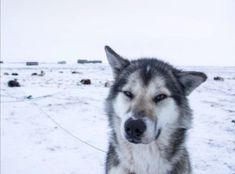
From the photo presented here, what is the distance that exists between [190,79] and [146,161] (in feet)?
2.65

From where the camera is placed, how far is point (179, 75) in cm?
297

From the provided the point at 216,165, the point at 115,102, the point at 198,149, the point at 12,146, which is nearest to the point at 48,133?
the point at 12,146

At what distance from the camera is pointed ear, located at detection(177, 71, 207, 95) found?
2.86 m

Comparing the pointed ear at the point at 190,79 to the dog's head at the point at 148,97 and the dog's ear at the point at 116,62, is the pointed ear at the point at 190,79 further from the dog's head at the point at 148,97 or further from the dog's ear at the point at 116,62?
the dog's ear at the point at 116,62

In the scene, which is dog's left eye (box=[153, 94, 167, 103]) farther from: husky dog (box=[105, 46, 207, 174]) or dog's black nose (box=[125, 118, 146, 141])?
dog's black nose (box=[125, 118, 146, 141])

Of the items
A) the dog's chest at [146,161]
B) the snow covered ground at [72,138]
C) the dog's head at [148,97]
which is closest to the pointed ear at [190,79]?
the dog's head at [148,97]

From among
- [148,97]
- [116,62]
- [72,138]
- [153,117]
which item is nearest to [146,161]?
[153,117]

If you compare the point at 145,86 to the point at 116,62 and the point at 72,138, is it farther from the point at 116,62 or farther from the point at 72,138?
the point at 72,138

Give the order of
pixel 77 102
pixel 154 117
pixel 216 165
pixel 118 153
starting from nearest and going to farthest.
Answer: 1. pixel 154 117
2. pixel 118 153
3. pixel 216 165
4. pixel 77 102

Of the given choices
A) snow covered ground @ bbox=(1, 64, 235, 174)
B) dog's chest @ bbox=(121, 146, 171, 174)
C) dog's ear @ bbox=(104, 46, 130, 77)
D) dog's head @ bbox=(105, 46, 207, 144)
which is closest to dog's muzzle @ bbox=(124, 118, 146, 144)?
dog's head @ bbox=(105, 46, 207, 144)

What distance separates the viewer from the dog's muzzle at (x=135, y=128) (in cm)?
245

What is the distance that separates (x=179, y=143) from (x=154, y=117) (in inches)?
16.1

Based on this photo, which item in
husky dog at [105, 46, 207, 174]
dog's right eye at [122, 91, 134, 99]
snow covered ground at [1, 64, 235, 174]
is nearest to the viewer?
husky dog at [105, 46, 207, 174]

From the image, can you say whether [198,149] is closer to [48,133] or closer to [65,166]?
[65,166]
